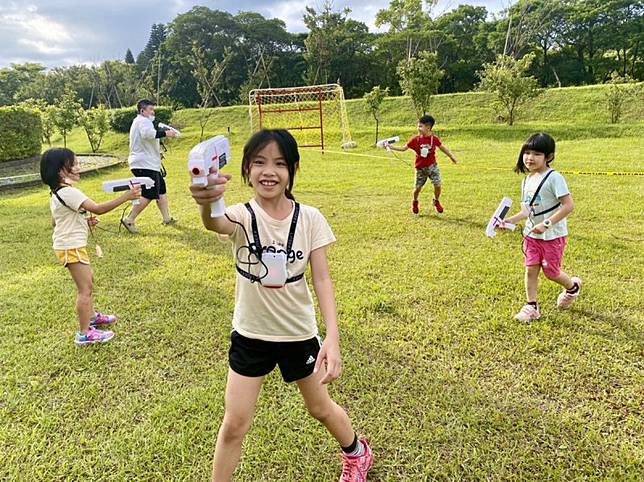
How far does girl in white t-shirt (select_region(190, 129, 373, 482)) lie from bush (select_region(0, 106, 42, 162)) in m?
15.1

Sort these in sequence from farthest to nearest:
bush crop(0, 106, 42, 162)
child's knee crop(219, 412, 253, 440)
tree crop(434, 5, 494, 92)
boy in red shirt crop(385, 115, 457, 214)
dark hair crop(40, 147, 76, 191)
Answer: tree crop(434, 5, 494, 92)
bush crop(0, 106, 42, 162)
boy in red shirt crop(385, 115, 457, 214)
dark hair crop(40, 147, 76, 191)
child's knee crop(219, 412, 253, 440)

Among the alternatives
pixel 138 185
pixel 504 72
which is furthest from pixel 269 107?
pixel 138 185

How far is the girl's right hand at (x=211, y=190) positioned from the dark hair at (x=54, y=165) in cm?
216

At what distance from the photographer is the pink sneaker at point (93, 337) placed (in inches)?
127

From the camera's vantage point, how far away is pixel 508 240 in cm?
517

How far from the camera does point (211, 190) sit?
134 cm

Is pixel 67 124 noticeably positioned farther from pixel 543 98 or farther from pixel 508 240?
pixel 543 98

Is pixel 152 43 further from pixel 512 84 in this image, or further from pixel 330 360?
pixel 330 360

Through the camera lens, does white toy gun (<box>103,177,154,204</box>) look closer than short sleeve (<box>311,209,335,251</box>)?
No

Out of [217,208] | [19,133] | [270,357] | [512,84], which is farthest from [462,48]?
[217,208]

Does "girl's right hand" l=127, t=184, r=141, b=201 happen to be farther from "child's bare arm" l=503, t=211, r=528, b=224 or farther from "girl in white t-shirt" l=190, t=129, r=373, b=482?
"child's bare arm" l=503, t=211, r=528, b=224

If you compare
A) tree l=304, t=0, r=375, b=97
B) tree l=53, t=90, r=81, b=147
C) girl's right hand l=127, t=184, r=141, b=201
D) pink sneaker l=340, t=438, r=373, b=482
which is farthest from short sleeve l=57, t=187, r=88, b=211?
tree l=304, t=0, r=375, b=97

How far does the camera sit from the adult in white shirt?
6.02 m

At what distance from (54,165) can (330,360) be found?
7.93ft
